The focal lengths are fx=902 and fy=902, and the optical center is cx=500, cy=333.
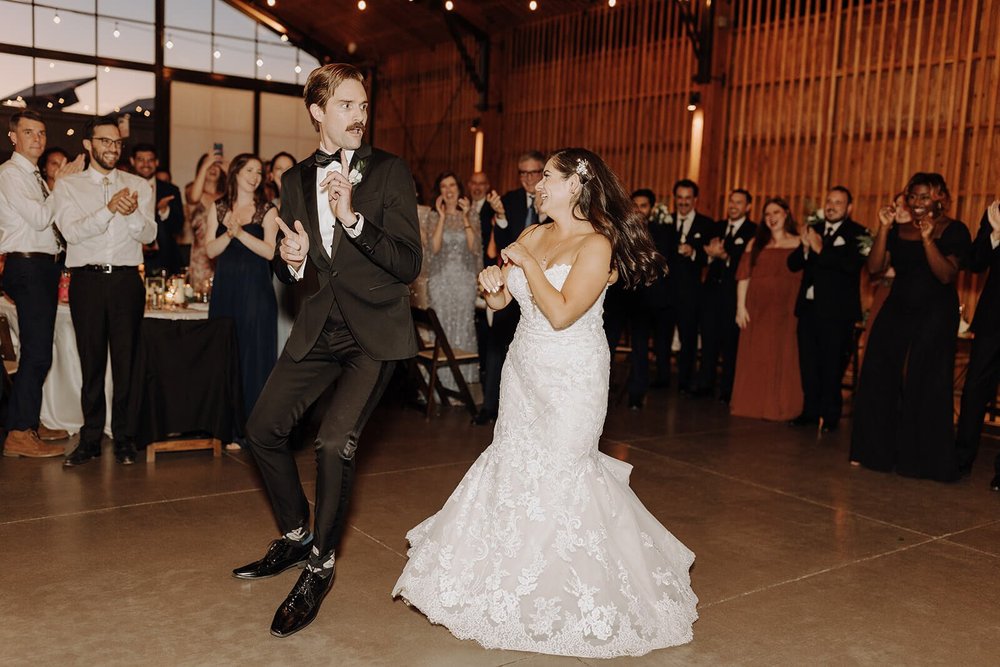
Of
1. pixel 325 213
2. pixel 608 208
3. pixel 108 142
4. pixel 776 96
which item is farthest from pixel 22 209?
pixel 776 96

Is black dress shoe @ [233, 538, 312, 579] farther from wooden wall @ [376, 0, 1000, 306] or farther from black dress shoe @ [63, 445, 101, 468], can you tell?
wooden wall @ [376, 0, 1000, 306]

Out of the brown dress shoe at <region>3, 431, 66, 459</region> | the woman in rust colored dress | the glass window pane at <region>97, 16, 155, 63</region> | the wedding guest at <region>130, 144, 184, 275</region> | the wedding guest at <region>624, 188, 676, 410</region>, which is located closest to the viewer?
the brown dress shoe at <region>3, 431, 66, 459</region>

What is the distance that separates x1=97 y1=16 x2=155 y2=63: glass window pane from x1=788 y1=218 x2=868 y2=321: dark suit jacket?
11429 millimetres

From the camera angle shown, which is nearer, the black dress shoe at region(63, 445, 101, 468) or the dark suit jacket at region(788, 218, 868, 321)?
the black dress shoe at region(63, 445, 101, 468)

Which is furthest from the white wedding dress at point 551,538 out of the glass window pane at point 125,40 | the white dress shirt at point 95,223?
the glass window pane at point 125,40

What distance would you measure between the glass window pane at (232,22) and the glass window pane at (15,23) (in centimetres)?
279

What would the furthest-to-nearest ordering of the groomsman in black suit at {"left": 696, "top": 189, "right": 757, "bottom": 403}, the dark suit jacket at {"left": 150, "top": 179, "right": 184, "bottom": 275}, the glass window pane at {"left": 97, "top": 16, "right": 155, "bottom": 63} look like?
the glass window pane at {"left": 97, "top": 16, "right": 155, "bottom": 63} < the groomsman in black suit at {"left": 696, "top": 189, "right": 757, "bottom": 403} < the dark suit jacket at {"left": 150, "top": 179, "right": 184, "bottom": 275}

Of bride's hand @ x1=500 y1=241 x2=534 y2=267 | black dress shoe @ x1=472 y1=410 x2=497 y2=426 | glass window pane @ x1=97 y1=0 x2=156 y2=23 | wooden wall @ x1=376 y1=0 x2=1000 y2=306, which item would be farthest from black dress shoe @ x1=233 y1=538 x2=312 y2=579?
glass window pane @ x1=97 y1=0 x2=156 y2=23

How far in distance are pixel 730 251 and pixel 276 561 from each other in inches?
215

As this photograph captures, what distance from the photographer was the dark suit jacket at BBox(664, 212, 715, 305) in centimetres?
796

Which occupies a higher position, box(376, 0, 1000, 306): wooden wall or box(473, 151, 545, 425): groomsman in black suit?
box(376, 0, 1000, 306): wooden wall

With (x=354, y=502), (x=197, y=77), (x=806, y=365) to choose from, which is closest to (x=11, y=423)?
(x=354, y=502)

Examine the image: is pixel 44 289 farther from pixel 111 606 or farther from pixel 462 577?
pixel 462 577

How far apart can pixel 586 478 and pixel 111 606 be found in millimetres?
1661
